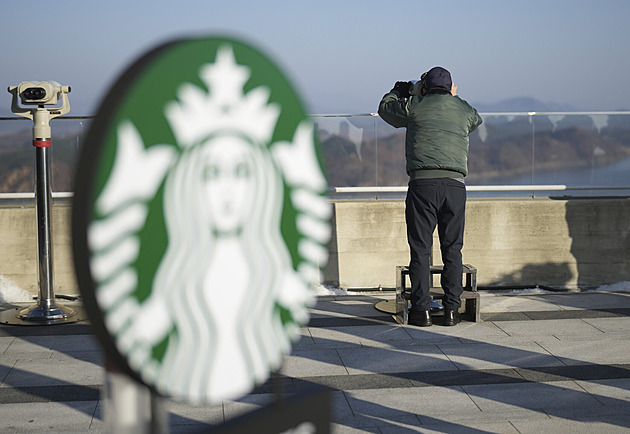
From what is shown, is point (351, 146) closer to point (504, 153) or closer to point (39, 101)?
point (504, 153)

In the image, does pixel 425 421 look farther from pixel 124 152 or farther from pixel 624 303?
pixel 624 303

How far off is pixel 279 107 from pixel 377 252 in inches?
266

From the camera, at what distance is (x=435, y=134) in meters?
6.34

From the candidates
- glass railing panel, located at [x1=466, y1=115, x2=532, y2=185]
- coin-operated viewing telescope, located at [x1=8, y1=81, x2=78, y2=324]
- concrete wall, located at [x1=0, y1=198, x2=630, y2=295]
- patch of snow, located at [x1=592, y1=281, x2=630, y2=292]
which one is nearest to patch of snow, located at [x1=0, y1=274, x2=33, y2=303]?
concrete wall, located at [x1=0, y1=198, x2=630, y2=295]

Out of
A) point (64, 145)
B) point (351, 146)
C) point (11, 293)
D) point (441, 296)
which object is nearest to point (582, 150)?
point (351, 146)

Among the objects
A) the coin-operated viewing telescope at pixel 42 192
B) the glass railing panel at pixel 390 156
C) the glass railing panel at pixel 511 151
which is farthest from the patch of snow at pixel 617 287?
the coin-operated viewing telescope at pixel 42 192

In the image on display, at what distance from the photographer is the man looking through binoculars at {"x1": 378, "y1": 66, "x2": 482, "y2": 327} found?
6.36m

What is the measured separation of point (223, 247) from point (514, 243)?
23.8ft

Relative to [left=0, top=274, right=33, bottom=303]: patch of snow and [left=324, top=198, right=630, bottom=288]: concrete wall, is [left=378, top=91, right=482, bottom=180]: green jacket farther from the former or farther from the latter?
[left=0, top=274, right=33, bottom=303]: patch of snow

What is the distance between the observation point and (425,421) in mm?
4266

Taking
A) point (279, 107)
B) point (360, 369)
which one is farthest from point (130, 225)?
point (360, 369)

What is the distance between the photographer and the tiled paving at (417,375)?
4.27 metres

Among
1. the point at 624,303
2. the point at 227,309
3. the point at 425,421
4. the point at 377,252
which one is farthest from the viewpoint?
the point at 377,252

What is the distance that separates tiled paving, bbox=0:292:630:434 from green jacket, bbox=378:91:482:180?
4.38 feet
